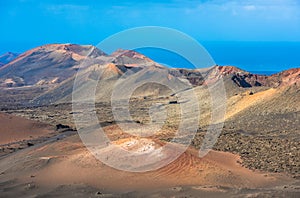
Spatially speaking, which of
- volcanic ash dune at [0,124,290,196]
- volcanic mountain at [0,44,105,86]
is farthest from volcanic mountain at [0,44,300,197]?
volcanic mountain at [0,44,105,86]

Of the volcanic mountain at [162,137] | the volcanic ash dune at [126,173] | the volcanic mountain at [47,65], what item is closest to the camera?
the volcanic ash dune at [126,173]

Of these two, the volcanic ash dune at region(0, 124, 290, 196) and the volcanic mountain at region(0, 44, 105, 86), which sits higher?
the volcanic mountain at region(0, 44, 105, 86)

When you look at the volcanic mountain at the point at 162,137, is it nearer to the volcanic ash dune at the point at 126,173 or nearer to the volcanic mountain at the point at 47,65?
the volcanic ash dune at the point at 126,173

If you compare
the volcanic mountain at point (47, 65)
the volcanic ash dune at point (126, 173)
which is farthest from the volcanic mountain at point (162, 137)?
the volcanic mountain at point (47, 65)

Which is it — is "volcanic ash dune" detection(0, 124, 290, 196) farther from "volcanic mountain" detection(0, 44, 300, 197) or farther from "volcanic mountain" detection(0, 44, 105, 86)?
"volcanic mountain" detection(0, 44, 105, 86)

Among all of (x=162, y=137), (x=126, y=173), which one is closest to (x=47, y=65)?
(x=162, y=137)

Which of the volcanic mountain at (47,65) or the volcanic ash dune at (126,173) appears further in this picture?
the volcanic mountain at (47,65)

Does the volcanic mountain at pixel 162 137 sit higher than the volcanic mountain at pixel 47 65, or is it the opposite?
the volcanic mountain at pixel 47 65

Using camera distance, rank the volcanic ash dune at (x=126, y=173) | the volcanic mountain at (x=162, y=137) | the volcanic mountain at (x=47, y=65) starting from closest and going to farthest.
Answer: the volcanic ash dune at (x=126, y=173) < the volcanic mountain at (x=162, y=137) < the volcanic mountain at (x=47, y=65)

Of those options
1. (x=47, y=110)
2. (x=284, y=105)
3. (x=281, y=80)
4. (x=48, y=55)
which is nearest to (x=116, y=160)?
(x=284, y=105)

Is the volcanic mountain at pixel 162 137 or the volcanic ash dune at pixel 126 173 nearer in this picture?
the volcanic ash dune at pixel 126 173

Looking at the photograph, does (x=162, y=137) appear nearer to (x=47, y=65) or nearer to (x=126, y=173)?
(x=126, y=173)
